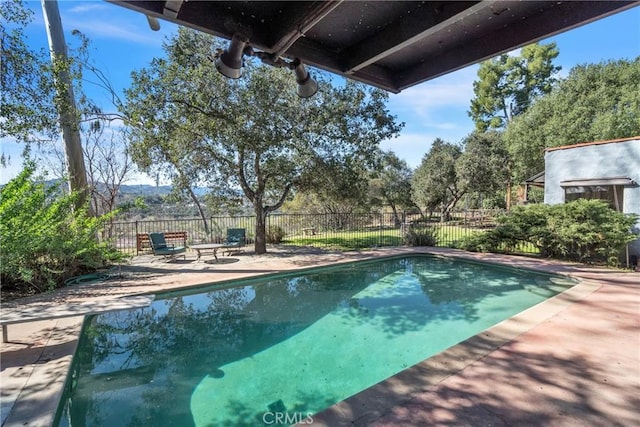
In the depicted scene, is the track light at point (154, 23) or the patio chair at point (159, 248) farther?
the patio chair at point (159, 248)

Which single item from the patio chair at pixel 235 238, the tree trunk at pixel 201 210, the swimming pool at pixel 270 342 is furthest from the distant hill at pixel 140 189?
the swimming pool at pixel 270 342

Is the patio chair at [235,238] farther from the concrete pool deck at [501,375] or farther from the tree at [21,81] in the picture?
the tree at [21,81]

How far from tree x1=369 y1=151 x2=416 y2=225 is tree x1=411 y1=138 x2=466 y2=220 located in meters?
0.65

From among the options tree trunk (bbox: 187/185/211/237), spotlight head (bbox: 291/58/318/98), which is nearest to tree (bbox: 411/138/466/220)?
tree trunk (bbox: 187/185/211/237)

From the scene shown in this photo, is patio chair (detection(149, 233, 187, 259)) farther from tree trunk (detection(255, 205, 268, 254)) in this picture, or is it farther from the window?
the window

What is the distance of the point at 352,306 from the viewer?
5785 millimetres

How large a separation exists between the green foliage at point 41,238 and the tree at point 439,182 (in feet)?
56.3

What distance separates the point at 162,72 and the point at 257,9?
692 cm

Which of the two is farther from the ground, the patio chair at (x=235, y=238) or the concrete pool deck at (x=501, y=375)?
the patio chair at (x=235, y=238)

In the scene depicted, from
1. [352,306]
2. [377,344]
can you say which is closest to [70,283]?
[352,306]

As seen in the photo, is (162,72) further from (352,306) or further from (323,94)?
(352,306)

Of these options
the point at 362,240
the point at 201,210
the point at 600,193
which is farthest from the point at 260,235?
the point at 600,193

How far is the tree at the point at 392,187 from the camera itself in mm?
20605

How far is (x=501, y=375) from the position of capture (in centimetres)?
279
